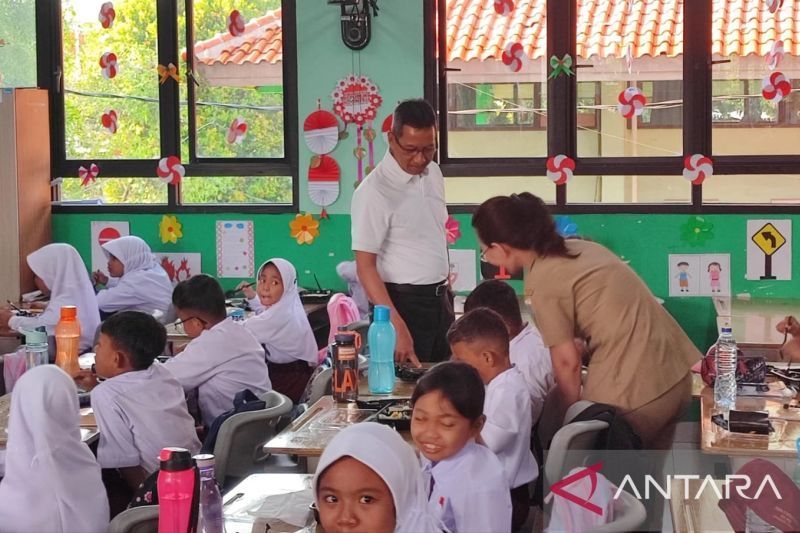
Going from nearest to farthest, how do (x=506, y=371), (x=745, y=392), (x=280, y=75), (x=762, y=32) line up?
(x=506, y=371) < (x=745, y=392) < (x=762, y=32) < (x=280, y=75)

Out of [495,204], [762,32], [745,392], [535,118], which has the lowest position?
[745,392]

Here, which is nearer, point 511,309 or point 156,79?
point 511,309

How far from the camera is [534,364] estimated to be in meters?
4.10

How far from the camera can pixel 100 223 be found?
7227mm

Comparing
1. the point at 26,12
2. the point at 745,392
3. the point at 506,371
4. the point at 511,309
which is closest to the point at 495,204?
the point at 506,371

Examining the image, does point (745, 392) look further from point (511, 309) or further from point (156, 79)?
point (156, 79)

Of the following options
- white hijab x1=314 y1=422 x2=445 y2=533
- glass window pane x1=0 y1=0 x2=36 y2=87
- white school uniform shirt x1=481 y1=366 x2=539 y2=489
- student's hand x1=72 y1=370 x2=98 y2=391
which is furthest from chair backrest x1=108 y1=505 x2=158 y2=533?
glass window pane x1=0 y1=0 x2=36 y2=87

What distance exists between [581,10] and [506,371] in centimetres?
375

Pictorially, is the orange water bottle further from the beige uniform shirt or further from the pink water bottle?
the pink water bottle

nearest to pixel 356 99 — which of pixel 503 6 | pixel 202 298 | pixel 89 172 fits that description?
pixel 503 6

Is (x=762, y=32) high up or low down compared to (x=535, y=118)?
up

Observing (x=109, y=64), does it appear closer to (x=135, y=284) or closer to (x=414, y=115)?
(x=135, y=284)

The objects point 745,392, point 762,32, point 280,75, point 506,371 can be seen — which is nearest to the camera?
point 506,371

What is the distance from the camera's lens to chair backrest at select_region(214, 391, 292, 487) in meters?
3.59
